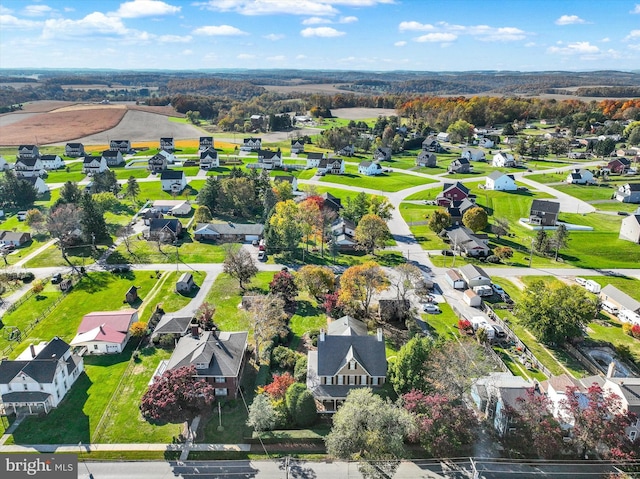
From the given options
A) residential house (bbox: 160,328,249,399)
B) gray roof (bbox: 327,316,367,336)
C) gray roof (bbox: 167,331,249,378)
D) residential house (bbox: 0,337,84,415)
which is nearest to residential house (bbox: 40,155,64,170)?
residential house (bbox: 0,337,84,415)

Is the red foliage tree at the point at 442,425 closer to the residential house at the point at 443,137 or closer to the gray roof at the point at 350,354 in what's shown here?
the gray roof at the point at 350,354

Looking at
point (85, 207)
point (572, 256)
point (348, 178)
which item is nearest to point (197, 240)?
point (85, 207)

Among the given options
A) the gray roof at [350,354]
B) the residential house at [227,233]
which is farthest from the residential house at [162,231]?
the gray roof at [350,354]

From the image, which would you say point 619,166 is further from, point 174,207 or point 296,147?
point 174,207

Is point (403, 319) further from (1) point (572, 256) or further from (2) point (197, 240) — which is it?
(2) point (197, 240)

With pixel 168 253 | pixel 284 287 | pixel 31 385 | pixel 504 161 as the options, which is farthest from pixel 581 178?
pixel 31 385

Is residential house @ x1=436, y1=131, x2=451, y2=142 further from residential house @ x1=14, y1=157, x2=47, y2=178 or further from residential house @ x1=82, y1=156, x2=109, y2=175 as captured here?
residential house @ x1=14, y1=157, x2=47, y2=178
